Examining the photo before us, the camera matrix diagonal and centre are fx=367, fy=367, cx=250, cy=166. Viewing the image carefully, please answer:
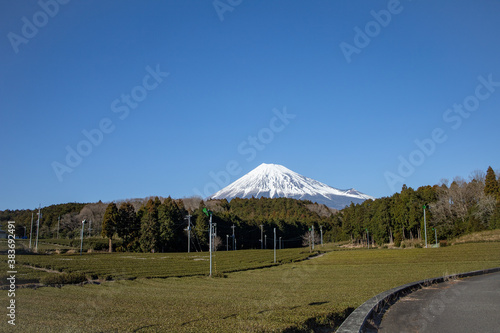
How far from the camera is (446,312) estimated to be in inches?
291

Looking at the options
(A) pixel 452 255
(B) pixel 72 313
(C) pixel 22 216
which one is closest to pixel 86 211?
(C) pixel 22 216

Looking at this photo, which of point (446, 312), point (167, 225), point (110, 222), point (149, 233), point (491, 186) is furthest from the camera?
point (167, 225)

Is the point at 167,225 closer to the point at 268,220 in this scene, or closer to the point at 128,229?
the point at 128,229

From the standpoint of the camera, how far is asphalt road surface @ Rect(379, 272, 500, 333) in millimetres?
6285

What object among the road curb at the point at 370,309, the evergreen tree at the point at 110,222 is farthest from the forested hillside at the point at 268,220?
the road curb at the point at 370,309

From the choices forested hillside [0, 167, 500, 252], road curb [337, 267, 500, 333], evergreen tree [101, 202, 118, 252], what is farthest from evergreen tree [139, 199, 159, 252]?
road curb [337, 267, 500, 333]

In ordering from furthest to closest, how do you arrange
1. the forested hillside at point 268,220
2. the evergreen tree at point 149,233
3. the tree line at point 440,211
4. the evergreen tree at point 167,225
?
the evergreen tree at point 167,225, the evergreen tree at point 149,233, the forested hillside at point 268,220, the tree line at point 440,211

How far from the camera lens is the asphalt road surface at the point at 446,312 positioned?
20.6 feet

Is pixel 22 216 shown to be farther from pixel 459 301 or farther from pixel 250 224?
pixel 459 301

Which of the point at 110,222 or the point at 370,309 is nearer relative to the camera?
the point at 370,309

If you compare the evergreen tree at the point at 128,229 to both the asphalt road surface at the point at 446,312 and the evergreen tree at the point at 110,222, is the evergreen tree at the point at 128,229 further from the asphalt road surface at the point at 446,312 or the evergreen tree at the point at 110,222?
the asphalt road surface at the point at 446,312

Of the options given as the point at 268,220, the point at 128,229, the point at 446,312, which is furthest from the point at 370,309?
the point at 268,220

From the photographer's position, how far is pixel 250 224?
4072 inches

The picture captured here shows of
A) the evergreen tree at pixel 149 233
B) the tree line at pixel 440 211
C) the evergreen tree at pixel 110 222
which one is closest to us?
the tree line at pixel 440 211
